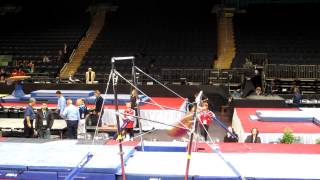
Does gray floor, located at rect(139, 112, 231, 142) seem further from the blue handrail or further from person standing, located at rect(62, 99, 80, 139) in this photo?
the blue handrail

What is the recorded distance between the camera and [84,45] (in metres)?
27.3

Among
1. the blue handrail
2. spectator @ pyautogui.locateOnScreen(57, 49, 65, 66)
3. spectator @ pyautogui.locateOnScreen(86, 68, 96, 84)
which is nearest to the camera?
the blue handrail

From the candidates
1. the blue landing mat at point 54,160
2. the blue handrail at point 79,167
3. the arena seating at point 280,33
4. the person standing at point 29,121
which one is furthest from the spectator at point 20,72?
the blue handrail at point 79,167

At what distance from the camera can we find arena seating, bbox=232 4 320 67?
23.0 m

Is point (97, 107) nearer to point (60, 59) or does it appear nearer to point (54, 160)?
point (54, 160)

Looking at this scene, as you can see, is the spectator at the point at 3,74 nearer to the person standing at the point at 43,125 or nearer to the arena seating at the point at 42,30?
the arena seating at the point at 42,30

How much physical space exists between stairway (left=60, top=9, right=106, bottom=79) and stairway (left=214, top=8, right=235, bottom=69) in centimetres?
785

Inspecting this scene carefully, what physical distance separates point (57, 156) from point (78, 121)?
16.7ft

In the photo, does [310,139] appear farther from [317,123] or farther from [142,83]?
[142,83]

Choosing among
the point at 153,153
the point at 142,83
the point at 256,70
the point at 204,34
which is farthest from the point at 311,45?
the point at 153,153

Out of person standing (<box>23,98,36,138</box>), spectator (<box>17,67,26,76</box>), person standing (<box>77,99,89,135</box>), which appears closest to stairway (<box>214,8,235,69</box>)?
spectator (<box>17,67,26,76</box>)

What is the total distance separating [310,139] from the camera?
1170 cm

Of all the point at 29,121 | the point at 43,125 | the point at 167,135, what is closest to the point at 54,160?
the point at 29,121

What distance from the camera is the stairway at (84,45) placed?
959 inches
